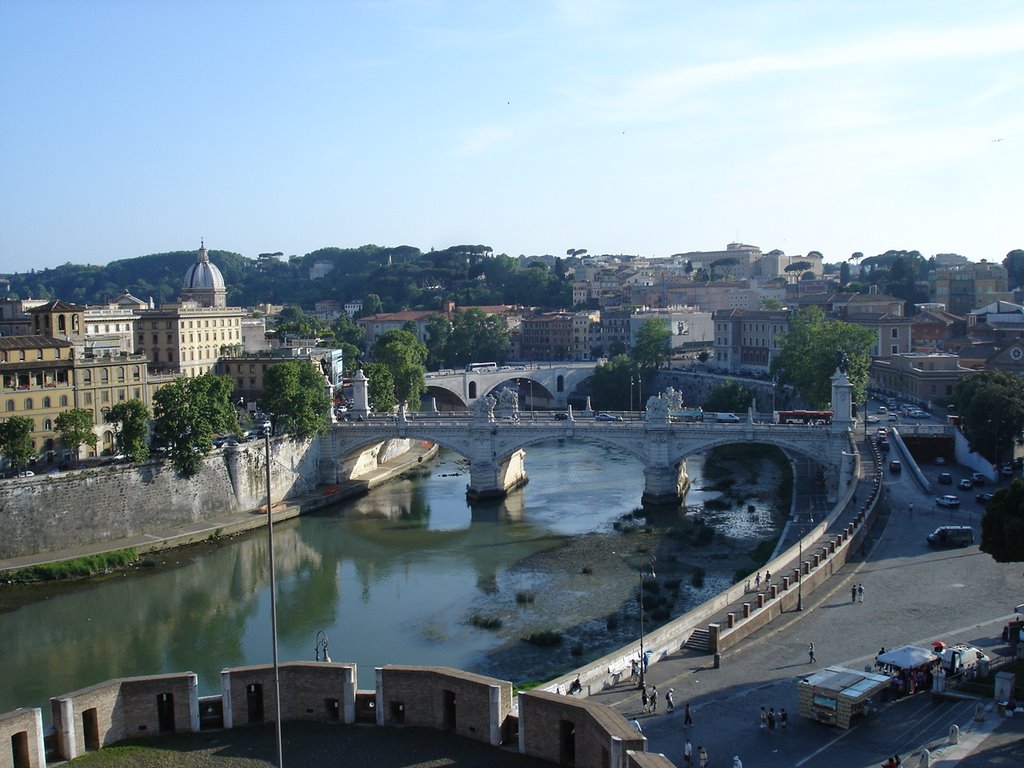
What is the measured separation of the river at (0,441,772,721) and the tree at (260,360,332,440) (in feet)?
10.3

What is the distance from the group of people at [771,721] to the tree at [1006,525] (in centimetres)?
619

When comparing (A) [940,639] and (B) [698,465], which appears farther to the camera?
(B) [698,465]

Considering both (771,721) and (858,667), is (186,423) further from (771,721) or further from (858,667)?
(771,721)

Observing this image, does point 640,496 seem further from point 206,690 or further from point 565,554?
point 206,690

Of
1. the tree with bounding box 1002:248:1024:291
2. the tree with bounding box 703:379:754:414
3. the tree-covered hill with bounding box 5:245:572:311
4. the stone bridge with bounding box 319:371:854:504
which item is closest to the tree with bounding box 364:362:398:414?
the stone bridge with bounding box 319:371:854:504

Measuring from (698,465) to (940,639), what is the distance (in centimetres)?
2727

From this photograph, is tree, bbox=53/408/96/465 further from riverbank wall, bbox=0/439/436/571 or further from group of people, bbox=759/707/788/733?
group of people, bbox=759/707/788/733

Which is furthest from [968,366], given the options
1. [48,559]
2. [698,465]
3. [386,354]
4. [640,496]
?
[48,559]

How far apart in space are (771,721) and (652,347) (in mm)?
49852

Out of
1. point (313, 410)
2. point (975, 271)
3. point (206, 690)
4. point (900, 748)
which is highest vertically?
point (975, 271)

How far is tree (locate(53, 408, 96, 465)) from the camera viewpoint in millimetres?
32906

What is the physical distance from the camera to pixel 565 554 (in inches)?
1198

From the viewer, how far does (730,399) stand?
51.6 m

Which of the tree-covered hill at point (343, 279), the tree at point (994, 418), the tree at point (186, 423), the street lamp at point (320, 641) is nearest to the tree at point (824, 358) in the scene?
the tree at point (994, 418)
